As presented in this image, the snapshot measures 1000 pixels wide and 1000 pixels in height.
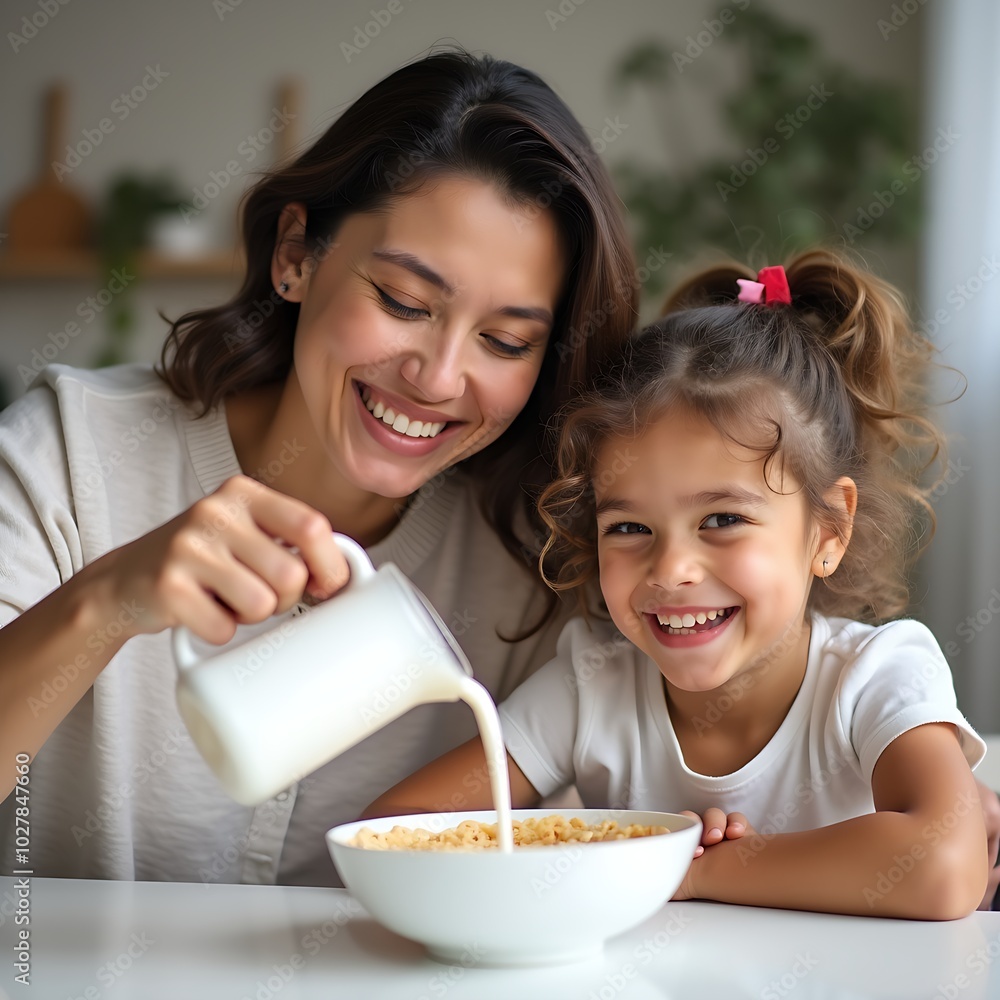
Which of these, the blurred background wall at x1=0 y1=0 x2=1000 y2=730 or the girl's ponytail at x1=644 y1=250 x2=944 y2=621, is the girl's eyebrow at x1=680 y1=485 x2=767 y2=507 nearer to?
the girl's ponytail at x1=644 y1=250 x2=944 y2=621

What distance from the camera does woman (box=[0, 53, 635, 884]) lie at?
1186 mm

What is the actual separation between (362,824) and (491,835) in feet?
0.36

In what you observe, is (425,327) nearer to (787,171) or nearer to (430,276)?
(430,276)

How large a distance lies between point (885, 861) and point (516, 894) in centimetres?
35

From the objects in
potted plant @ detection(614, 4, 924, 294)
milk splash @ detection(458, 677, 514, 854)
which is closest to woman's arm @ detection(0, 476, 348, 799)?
milk splash @ detection(458, 677, 514, 854)

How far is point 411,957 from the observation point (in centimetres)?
78

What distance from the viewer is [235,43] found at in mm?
3488

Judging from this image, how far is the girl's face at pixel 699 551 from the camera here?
1094 mm

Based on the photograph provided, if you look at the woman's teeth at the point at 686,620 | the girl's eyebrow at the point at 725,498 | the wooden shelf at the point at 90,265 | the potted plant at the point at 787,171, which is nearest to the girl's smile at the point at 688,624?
the woman's teeth at the point at 686,620

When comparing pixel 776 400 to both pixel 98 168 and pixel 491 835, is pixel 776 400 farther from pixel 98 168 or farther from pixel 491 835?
pixel 98 168

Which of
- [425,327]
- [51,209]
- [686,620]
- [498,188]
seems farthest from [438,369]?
[51,209]

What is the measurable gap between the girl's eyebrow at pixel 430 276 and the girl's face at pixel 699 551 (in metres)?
0.17

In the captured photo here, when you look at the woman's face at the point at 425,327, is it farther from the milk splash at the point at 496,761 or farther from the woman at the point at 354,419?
the milk splash at the point at 496,761

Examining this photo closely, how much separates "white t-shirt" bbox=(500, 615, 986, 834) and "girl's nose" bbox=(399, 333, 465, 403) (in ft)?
1.02
